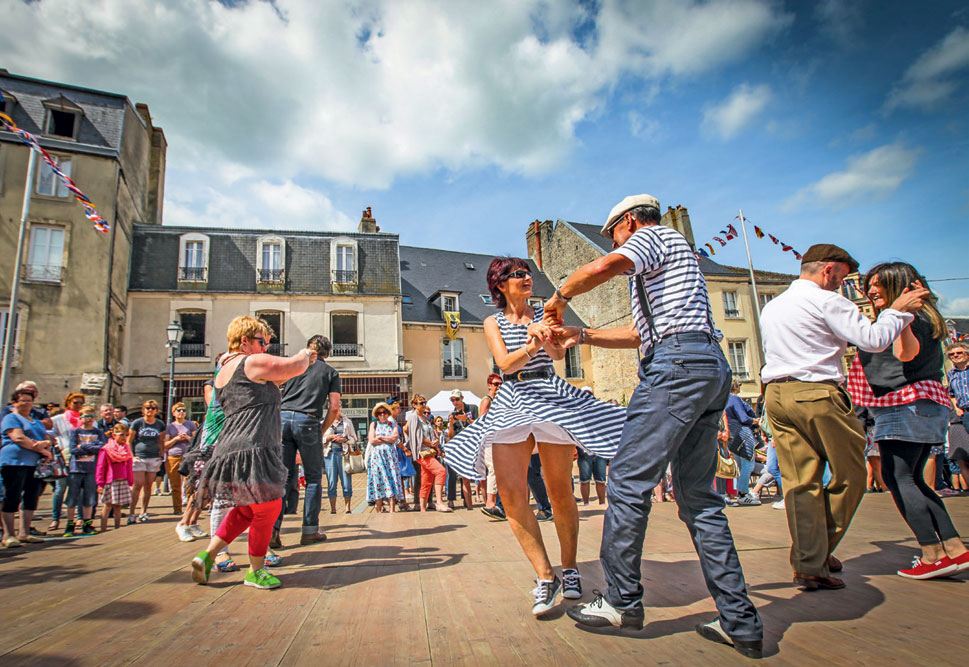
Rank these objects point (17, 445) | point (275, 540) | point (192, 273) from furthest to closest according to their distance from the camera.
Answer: point (192, 273) < point (17, 445) < point (275, 540)

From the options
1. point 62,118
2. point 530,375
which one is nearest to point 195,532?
point 530,375

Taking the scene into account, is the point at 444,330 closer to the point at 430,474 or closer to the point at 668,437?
the point at 430,474

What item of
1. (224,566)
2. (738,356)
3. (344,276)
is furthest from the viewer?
(738,356)

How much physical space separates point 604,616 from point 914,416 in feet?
7.26

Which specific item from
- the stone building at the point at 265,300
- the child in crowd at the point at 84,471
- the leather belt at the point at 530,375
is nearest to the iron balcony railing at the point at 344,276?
the stone building at the point at 265,300

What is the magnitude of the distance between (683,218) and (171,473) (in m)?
26.6

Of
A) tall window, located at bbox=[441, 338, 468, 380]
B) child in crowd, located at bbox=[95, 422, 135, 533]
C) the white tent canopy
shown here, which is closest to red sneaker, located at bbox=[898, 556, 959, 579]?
child in crowd, located at bbox=[95, 422, 135, 533]

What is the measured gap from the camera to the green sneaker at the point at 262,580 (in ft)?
9.98

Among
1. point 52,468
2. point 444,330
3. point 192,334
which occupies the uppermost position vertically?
point 444,330

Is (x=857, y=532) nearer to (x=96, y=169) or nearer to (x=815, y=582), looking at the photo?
(x=815, y=582)

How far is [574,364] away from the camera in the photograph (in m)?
27.0

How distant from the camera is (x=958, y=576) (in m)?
2.83

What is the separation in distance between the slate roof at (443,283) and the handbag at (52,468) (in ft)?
57.8

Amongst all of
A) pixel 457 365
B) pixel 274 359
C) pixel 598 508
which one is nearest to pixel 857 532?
pixel 598 508
